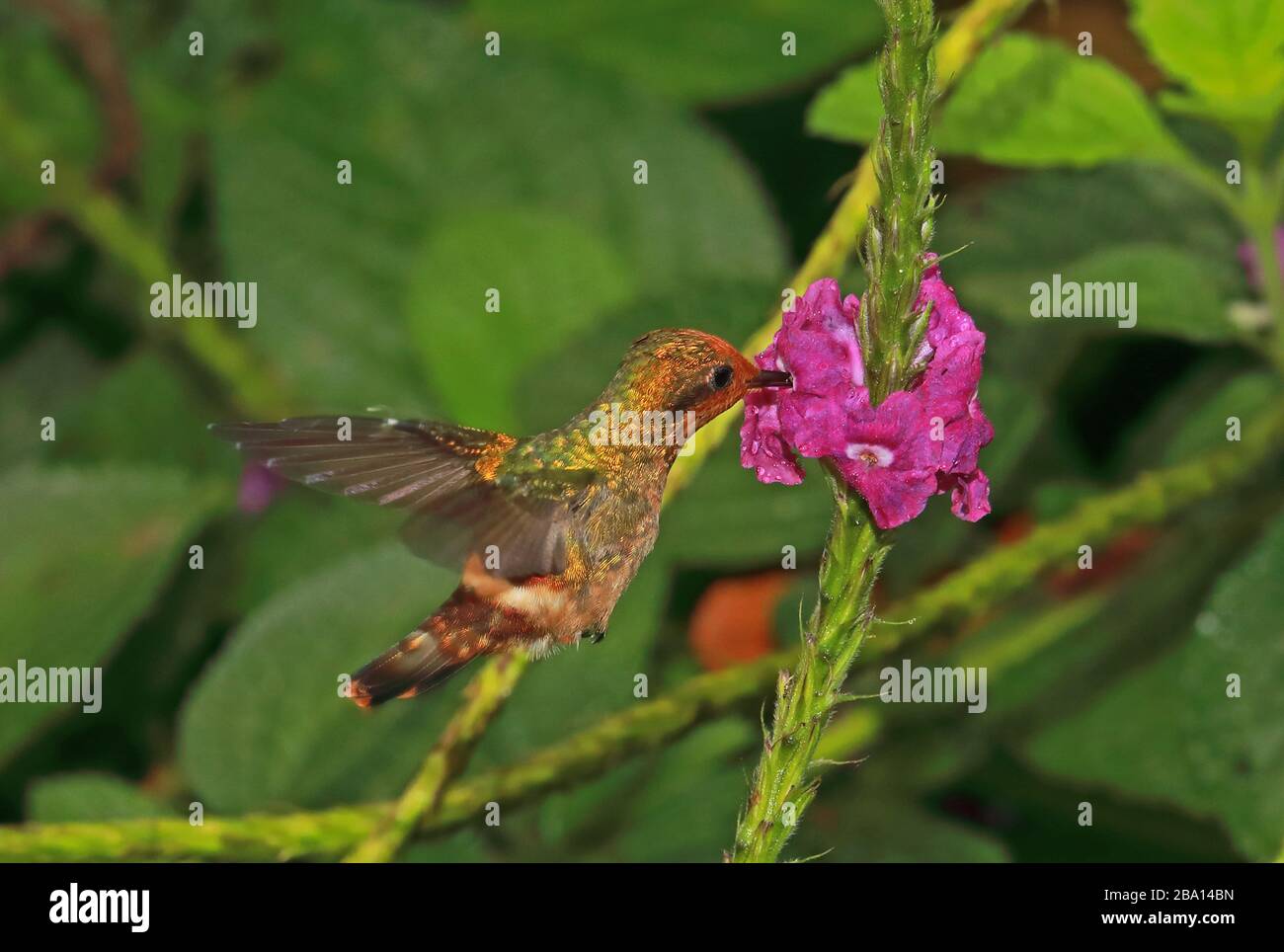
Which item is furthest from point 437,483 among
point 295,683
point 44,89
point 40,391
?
point 44,89

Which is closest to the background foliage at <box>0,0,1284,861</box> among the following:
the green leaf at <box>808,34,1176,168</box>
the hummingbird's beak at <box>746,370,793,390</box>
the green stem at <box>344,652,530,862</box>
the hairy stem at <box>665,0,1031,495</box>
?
the green leaf at <box>808,34,1176,168</box>

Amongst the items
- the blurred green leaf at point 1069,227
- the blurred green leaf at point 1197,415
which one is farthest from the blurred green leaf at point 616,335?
the blurred green leaf at point 1197,415

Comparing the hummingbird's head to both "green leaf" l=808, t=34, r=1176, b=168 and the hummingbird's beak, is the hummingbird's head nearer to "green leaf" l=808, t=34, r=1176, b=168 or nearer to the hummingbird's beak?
the hummingbird's beak

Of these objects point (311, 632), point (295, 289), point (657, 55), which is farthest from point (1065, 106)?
point (295, 289)

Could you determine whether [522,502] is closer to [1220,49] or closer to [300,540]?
[1220,49]

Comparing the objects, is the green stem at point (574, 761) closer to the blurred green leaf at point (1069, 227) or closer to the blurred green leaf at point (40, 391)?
the blurred green leaf at point (1069, 227)

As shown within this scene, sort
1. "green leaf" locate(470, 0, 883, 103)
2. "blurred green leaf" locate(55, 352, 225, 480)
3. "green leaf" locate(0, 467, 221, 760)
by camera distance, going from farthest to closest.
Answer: "blurred green leaf" locate(55, 352, 225, 480), "green leaf" locate(470, 0, 883, 103), "green leaf" locate(0, 467, 221, 760)

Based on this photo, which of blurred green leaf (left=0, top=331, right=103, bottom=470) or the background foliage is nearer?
the background foliage
